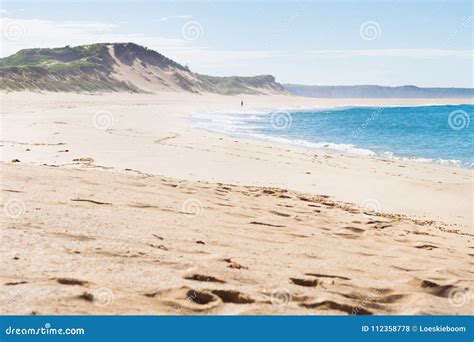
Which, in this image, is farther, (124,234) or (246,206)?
(246,206)

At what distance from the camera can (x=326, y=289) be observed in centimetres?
452

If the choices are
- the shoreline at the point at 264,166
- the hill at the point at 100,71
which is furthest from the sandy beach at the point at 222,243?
the hill at the point at 100,71

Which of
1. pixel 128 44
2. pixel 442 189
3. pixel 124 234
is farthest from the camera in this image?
pixel 128 44

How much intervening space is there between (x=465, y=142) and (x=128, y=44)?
341 feet

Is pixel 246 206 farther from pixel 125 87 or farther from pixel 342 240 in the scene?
pixel 125 87

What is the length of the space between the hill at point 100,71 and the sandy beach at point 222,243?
47.7 m

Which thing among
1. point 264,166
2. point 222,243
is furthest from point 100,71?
point 222,243

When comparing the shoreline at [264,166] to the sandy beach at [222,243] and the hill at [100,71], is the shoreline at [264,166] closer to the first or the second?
the sandy beach at [222,243]

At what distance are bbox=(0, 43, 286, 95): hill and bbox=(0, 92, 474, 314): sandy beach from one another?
157 ft

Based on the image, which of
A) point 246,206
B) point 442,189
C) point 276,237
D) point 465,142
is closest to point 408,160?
point 442,189

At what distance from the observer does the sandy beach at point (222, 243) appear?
4.11 meters

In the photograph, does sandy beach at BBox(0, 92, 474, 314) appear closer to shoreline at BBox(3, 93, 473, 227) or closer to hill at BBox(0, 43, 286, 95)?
shoreline at BBox(3, 93, 473, 227)

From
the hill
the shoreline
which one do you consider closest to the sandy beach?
the shoreline

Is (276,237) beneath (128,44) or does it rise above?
beneath
